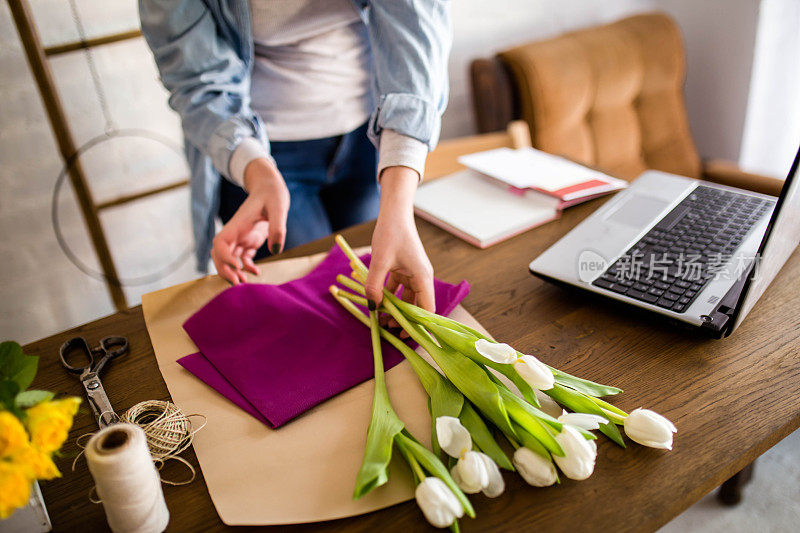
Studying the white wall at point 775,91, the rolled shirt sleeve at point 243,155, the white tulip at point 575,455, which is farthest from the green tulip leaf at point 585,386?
the white wall at point 775,91

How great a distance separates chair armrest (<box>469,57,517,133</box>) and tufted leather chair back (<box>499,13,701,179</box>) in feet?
0.12

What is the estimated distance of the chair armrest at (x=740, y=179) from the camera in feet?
5.70

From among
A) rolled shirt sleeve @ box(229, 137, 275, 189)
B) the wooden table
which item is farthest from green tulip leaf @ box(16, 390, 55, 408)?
rolled shirt sleeve @ box(229, 137, 275, 189)

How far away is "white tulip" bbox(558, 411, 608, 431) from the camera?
598 millimetres

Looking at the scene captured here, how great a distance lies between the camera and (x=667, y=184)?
3.64 feet

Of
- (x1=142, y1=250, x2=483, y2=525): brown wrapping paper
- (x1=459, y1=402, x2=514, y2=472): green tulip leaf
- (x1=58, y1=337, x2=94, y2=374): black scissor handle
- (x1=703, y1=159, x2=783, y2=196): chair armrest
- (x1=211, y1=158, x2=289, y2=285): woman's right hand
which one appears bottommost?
(x1=703, y1=159, x2=783, y2=196): chair armrest

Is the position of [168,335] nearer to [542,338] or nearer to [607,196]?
[542,338]

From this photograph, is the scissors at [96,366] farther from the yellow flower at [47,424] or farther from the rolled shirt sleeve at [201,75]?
the rolled shirt sleeve at [201,75]

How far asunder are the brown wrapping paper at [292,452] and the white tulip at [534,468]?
4.4 inches

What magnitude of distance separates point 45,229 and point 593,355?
1.71 m

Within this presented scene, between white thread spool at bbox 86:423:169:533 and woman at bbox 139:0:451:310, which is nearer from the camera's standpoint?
white thread spool at bbox 86:423:169:533

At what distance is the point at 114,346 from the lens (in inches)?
33.9

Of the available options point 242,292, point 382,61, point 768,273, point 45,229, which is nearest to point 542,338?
point 768,273

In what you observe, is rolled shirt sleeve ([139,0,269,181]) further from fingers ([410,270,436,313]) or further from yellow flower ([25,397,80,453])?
yellow flower ([25,397,80,453])
